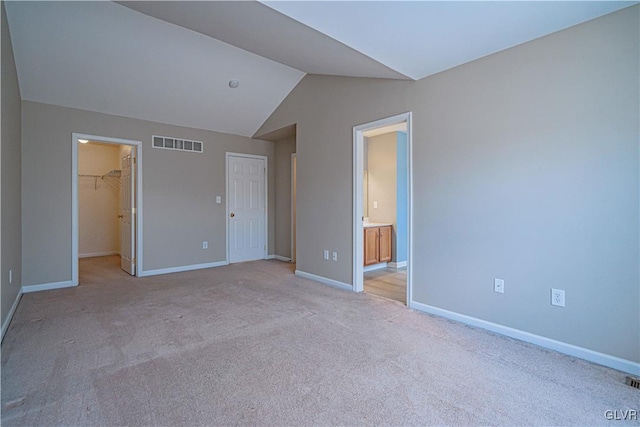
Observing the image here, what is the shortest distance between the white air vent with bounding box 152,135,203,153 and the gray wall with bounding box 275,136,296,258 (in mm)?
1599

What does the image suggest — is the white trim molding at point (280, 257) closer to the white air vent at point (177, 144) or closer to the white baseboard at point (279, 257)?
the white baseboard at point (279, 257)

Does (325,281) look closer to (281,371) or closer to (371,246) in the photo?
(371,246)

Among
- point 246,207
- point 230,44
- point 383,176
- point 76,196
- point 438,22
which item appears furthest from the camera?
point 246,207

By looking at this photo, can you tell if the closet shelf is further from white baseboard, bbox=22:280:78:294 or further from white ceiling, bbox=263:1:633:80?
white ceiling, bbox=263:1:633:80

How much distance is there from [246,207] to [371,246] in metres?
2.60

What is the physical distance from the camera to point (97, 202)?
716cm

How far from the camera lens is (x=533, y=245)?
2545 mm

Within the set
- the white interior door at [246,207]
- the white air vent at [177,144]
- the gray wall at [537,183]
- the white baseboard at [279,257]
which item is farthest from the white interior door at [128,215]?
the gray wall at [537,183]

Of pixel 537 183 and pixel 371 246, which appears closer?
pixel 537 183

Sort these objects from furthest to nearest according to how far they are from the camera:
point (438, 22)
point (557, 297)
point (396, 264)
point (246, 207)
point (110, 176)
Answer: point (110, 176), point (246, 207), point (396, 264), point (557, 297), point (438, 22)

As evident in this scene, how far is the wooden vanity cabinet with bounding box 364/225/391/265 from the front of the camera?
519cm

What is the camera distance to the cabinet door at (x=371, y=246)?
5164 millimetres

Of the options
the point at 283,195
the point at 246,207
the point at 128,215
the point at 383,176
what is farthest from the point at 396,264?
the point at 128,215

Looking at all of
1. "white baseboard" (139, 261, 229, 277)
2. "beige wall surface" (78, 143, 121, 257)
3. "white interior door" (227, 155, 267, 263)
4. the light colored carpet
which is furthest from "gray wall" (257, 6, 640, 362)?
"beige wall surface" (78, 143, 121, 257)
